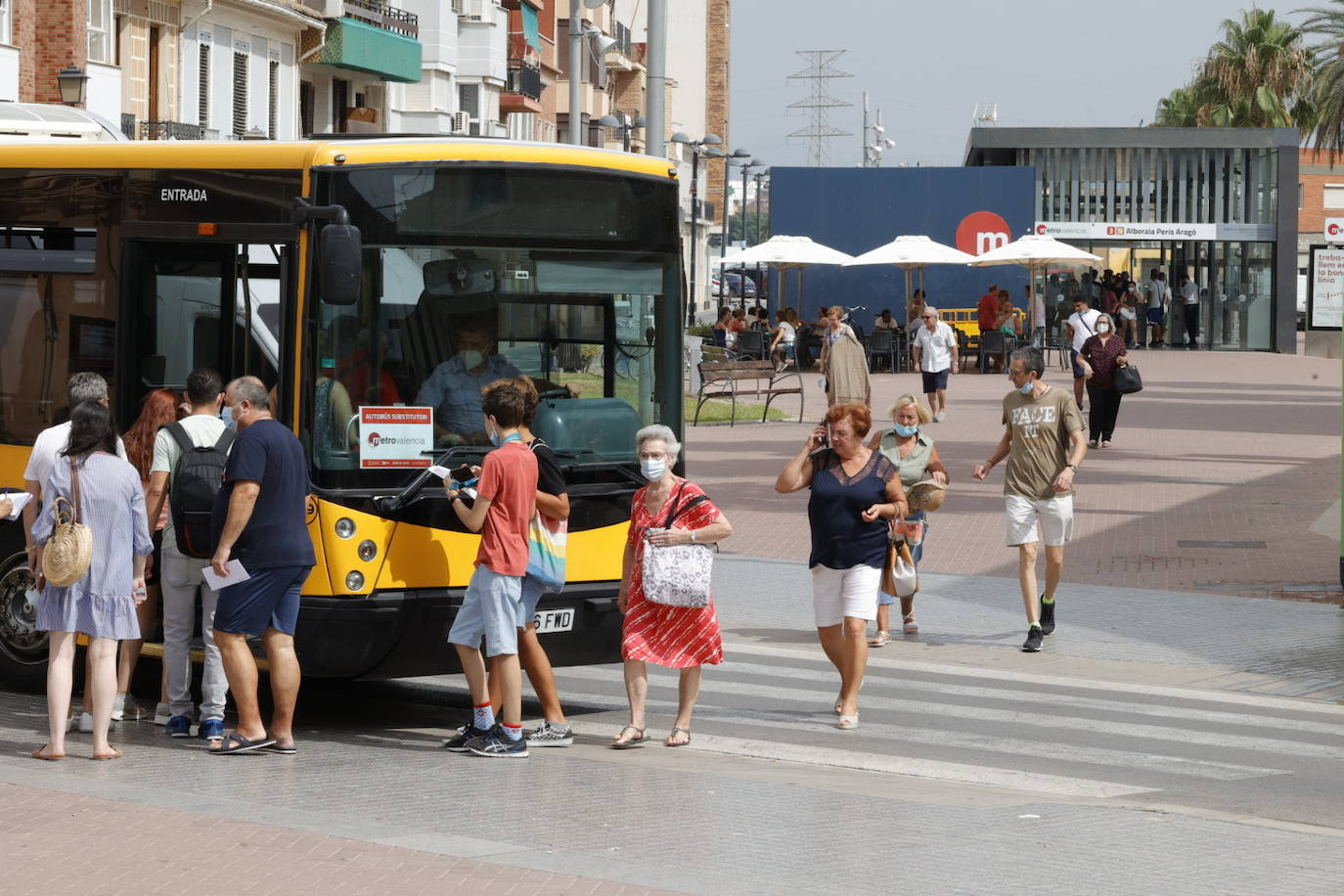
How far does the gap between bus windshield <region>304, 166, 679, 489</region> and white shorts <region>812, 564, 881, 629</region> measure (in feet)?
3.72

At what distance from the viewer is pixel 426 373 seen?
31.1ft

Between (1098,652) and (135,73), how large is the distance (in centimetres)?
3045

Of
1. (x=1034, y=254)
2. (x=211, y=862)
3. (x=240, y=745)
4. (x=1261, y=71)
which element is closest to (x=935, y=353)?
(x=1034, y=254)

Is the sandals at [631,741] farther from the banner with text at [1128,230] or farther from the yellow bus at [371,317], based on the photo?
the banner with text at [1128,230]

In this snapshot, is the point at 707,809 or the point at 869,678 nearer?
the point at 707,809

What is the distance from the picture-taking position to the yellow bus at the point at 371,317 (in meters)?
9.34

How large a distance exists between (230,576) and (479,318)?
170cm

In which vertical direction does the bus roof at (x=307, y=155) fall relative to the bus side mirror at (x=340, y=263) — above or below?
above

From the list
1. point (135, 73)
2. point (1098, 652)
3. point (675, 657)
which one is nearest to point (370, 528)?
point (675, 657)

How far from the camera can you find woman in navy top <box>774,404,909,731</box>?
1007 centimetres

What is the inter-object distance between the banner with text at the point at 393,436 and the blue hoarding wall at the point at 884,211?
39.9 meters

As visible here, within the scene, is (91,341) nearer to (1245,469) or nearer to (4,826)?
(4,826)

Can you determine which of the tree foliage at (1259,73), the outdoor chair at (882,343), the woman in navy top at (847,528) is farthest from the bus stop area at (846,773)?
the tree foliage at (1259,73)

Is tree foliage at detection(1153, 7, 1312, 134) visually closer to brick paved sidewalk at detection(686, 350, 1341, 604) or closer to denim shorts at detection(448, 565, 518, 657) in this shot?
brick paved sidewalk at detection(686, 350, 1341, 604)
